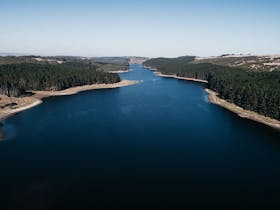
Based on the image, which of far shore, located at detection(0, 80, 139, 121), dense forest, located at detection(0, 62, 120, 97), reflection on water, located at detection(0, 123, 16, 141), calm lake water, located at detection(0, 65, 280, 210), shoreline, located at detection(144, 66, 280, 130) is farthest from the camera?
dense forest, located at detection(0, 62, 120, 97)

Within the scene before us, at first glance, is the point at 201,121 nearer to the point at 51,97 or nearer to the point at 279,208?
the point at 279,208

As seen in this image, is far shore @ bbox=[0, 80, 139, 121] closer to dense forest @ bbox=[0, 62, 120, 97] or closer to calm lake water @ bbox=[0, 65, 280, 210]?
dense forest @ bbox=[0, 62, 120, 97]

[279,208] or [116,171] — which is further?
[116,171]

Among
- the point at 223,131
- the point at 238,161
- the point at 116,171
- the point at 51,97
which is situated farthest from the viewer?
the point at 51,97

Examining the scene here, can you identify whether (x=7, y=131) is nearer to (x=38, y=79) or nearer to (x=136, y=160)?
(x=136, y=160)

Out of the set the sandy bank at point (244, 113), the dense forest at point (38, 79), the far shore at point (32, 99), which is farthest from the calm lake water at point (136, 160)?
the dense forest at point (38, 79)

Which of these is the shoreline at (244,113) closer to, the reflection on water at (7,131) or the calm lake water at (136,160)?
the calm lake water at (136,160)

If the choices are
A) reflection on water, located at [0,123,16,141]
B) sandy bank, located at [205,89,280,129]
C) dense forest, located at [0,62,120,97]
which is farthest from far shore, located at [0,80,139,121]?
sandy bank, located at [205,89,280,129]

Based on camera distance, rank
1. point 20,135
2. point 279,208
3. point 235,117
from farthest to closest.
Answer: point 235,117, point 20,135, point 279,208

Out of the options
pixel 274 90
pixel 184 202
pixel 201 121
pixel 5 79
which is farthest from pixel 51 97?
pixel 184 202
